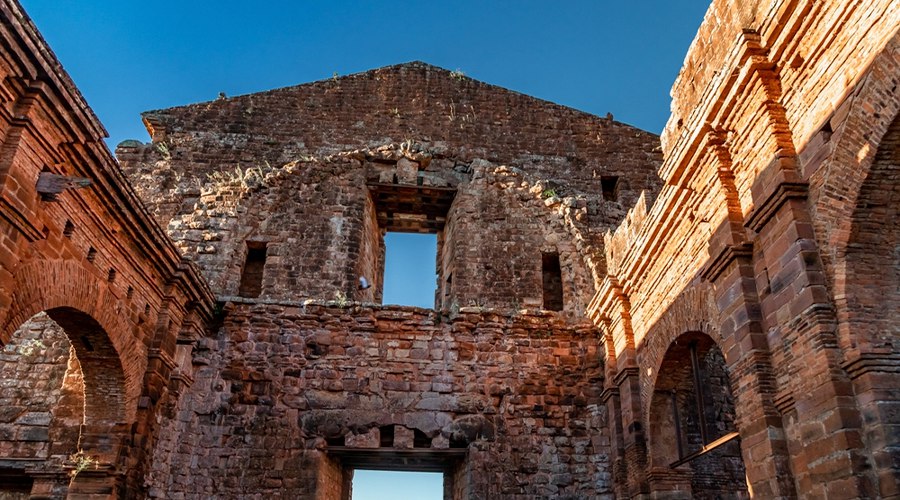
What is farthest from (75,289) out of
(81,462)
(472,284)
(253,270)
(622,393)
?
(622,393)

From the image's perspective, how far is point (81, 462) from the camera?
728 centimetres

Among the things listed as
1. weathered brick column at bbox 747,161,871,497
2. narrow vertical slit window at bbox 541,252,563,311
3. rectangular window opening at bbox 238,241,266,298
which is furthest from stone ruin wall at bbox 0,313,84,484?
weathered brick column at bbox 747,161,871,497

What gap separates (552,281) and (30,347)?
766 centimetres

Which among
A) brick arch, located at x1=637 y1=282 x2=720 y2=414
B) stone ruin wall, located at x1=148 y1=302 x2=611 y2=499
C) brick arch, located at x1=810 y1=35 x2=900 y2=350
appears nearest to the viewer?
brick arch, located at x1=810 y1=35 x2=900 y2=350

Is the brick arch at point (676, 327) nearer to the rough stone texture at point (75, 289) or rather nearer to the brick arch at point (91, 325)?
the rough stone texture at point (75, 289)

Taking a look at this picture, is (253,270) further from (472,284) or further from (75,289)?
(75,289)

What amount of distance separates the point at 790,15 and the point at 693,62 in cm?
211

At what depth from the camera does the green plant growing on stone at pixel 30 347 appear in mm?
9375

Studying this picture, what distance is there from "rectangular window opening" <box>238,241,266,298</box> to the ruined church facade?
9 cm

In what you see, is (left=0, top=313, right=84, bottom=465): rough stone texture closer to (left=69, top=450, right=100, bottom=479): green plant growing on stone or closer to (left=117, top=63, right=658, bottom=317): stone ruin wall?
(left=69, top=450, right=100, bottom=479): green plant growing on stone

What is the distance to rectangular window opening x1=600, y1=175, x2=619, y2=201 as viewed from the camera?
12.7 meters

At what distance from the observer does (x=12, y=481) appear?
28.7ft

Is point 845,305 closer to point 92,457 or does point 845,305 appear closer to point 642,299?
point 642,299

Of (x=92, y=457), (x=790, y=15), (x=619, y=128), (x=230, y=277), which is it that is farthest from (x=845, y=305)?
(x=619, y=128)
